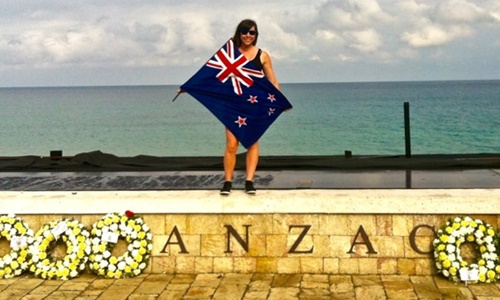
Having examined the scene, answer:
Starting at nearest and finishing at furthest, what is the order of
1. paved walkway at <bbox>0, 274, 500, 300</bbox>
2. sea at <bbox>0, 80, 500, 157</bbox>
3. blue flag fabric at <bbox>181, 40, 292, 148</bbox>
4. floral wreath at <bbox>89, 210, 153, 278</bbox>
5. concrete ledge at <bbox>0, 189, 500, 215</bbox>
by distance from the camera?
paved walkway at <bbox>0, 274, 500, 300</bbox> < concrete ledge at <bbox>0, 189, 500, 215</bbox> < floral wreath at <bbox>89, 210, 153, 278</bbox> < blue flag fabric at <bbox>181, 40, 292, 148</bbox> < sea at <bbox>0, 80, 500, 157</bbox>

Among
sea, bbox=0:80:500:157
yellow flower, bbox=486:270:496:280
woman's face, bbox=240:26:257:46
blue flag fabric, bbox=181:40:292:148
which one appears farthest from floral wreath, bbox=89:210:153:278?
sea, bbox=0:80:500:157

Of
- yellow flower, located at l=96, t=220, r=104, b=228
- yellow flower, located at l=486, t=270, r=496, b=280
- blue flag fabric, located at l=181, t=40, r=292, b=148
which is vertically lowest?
yellow flower, located at l=486, t=270, r=496, b=280

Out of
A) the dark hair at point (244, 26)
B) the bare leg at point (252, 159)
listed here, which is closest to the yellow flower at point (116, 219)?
the bare leg at point (252, 159)

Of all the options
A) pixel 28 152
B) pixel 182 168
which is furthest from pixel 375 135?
pixel 182 168

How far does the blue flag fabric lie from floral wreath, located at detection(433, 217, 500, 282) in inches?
93.3

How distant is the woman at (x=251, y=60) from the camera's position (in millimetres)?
8016

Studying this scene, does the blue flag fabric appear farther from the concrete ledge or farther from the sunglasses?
the concrete ledge

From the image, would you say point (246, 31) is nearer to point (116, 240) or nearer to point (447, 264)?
point (116, 240)

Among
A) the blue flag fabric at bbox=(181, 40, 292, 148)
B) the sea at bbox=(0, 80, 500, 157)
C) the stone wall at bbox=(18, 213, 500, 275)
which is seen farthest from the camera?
the sea at bbox=(0, 80, 500, 157)

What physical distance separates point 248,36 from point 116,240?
8.92 feet

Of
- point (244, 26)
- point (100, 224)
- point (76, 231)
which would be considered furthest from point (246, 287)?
point (244, 26)

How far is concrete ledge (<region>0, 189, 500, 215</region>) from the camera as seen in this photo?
25.5ft

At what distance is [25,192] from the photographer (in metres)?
8.62

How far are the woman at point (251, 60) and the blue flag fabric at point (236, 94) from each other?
0.07m
